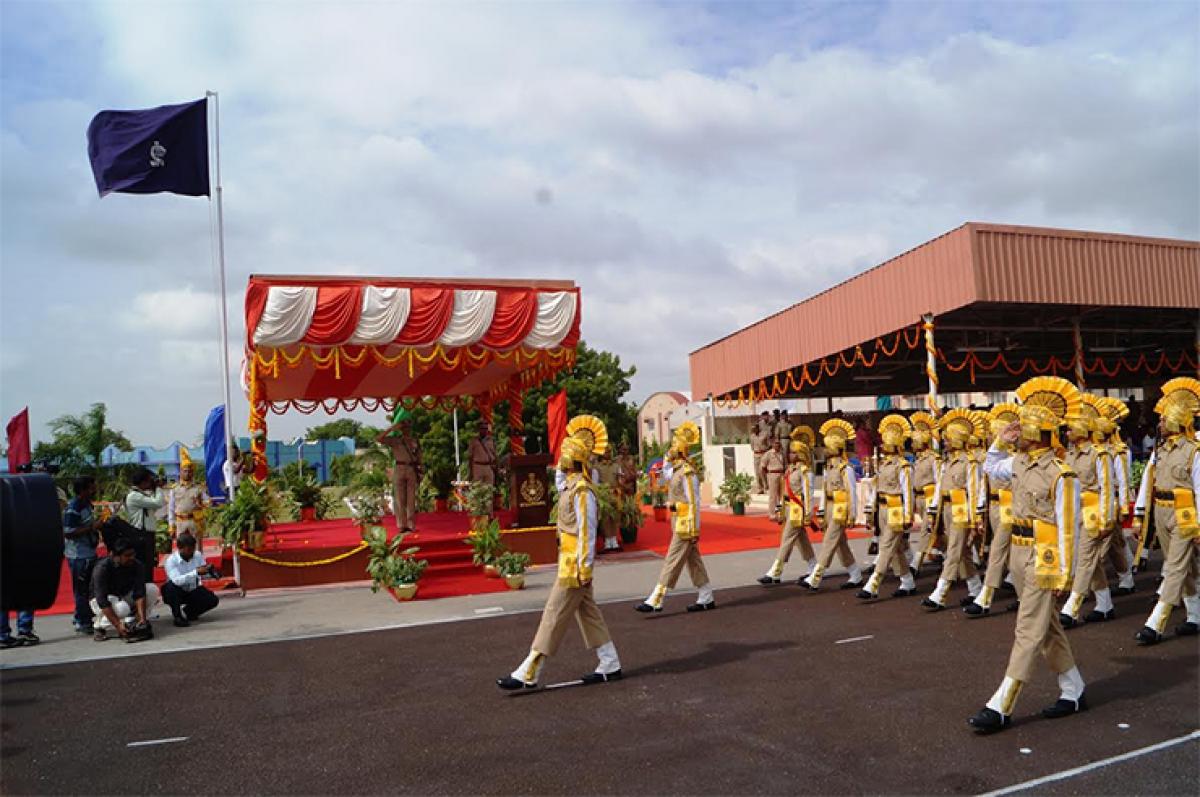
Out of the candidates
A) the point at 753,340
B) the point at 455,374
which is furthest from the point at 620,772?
the point at 753,340

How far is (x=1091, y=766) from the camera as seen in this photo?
445cm

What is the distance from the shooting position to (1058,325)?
68.3 ft

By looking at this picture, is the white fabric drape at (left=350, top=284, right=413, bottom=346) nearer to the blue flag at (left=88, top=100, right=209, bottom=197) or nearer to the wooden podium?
the wooden podium

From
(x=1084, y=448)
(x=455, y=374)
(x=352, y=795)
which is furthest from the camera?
(x=455, y=374)

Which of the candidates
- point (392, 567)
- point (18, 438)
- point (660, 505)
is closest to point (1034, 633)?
point (392, 567)

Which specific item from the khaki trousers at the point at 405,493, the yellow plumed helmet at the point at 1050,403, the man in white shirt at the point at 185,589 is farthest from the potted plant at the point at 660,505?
the yellow plumed helmet at the point at 1050,403

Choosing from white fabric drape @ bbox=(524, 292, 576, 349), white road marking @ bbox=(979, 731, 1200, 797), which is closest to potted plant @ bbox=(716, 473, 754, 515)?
white fabric drape @ bbox=(524, 292, 576, 349)

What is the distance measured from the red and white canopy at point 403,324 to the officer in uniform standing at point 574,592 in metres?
5.96

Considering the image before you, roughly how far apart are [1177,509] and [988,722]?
145 inches

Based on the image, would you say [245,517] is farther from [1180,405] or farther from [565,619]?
[1180,405]

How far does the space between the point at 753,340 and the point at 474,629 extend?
15.8 metres

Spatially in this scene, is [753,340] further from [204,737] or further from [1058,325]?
[204,737]

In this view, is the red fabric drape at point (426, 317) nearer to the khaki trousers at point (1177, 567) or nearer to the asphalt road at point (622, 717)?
the asphalt road at point (622, 717)

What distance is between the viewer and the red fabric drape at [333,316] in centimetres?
1153
